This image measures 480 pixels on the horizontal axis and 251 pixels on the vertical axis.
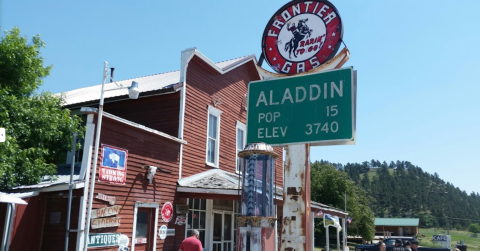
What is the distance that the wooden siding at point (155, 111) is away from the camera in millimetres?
13930

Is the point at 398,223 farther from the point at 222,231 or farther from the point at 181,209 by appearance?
the point at 181,209

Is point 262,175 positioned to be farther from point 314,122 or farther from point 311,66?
point 311,66

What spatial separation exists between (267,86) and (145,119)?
8.21 metres

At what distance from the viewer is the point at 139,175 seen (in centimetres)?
1166

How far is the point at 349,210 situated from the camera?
42.8m

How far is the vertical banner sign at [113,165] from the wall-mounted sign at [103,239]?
1314 mm

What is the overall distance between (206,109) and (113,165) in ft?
17.0

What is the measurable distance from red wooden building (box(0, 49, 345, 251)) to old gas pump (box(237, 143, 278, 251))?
547cm

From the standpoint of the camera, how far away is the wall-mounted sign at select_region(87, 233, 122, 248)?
9945mm

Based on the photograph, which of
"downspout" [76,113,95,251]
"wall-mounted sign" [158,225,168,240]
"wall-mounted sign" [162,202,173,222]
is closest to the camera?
"downspout" [76,113,95,251]

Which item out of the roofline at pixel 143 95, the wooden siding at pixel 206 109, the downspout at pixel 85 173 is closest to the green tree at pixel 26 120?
the downspout at pixel 85 173

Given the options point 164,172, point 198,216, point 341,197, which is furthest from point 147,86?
point 341,197

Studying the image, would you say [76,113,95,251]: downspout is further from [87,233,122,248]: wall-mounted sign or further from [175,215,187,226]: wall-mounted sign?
[175,215,187,226]: wall-mounted sign

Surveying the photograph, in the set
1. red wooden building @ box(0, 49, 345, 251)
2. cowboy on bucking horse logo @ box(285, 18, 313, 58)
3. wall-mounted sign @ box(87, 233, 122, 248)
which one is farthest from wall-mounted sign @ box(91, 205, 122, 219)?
cowboy on bucking horse logo @ box(285, 18, 313, 58)
